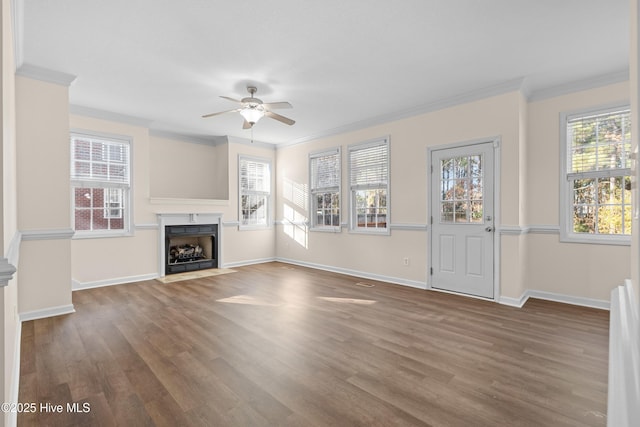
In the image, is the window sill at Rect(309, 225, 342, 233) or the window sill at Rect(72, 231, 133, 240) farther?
the window sill at Rect(309, 225, 342, 233)

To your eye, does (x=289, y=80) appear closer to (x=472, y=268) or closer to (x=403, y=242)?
(x=403, y=242)

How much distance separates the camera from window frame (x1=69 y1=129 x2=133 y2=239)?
4816 mm

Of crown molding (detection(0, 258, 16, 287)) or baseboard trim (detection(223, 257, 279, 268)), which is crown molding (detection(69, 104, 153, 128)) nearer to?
baseboard trim (detection(223, 257, 279, 268))

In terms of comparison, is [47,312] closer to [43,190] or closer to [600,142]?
[43,190]

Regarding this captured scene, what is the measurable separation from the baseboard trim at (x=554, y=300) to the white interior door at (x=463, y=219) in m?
0.27

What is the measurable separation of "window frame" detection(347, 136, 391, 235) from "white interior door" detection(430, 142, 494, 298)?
752mm

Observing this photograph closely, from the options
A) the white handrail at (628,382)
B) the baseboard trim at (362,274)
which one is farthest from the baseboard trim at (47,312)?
the white handrail at (628,382)

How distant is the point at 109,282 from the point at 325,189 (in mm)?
3996

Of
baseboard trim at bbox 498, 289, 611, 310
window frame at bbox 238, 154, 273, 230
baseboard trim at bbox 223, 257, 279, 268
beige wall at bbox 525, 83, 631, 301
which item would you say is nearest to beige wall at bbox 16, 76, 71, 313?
baseboard trim at bbox 223, 257, 279, 268

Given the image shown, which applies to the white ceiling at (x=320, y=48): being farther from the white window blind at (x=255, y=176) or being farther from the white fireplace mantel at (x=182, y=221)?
the white window blind at (x=255, y=176)

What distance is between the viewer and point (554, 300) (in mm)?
4148

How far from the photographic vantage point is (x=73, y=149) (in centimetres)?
482

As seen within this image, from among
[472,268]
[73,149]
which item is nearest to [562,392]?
[472,268]

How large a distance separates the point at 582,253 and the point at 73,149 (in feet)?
23.6
